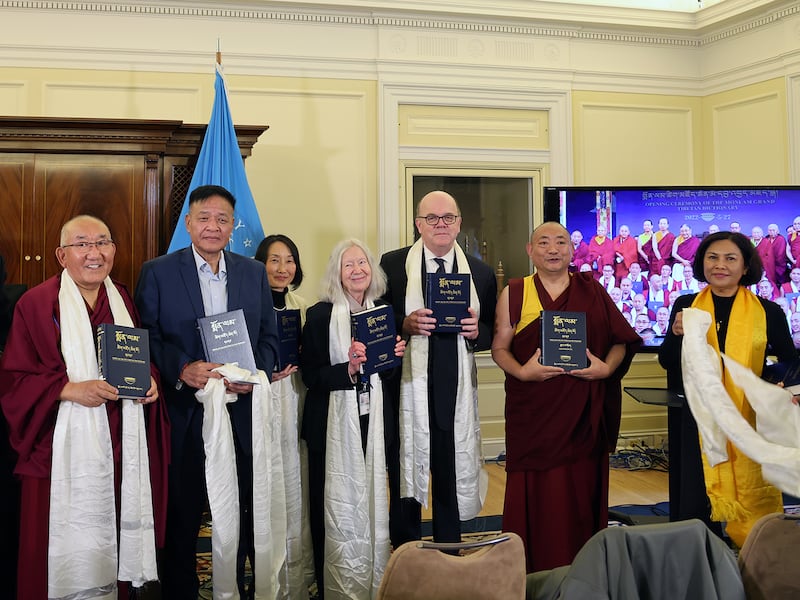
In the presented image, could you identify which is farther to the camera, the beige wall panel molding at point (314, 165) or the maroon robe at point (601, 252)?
the beige wall panel molding at point (314, 165)

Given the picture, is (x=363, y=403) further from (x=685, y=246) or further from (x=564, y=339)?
(x=685, y=246)

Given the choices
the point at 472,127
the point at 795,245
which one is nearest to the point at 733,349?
the point at 795,245

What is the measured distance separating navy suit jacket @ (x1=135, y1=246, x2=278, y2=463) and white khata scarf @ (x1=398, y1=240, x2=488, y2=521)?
0.67 m

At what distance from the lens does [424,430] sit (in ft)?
9.73

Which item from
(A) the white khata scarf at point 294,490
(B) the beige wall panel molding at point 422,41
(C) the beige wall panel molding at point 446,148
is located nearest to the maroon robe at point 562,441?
(A) the white khata scarf at point 294,490

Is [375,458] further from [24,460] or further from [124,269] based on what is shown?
[124,269]

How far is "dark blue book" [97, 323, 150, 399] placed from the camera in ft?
7.45

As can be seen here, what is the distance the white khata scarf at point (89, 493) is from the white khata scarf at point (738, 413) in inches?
79.8

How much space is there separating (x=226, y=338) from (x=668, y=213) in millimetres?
3104

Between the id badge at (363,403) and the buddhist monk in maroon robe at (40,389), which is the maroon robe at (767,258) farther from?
the buddhist monk in maroon robe at (40,389)

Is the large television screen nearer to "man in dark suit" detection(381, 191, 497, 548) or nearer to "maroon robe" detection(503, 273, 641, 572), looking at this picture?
"maroon robe" detection(503, 273, 641, 572)

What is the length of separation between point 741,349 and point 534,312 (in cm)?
85

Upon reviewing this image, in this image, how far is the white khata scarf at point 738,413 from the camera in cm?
229

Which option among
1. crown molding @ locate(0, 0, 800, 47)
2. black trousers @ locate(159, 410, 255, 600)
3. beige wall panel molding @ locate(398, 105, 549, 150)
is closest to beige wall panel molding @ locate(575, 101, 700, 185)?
beige wall panel molding @ locate(398, 105, 549, 150)
